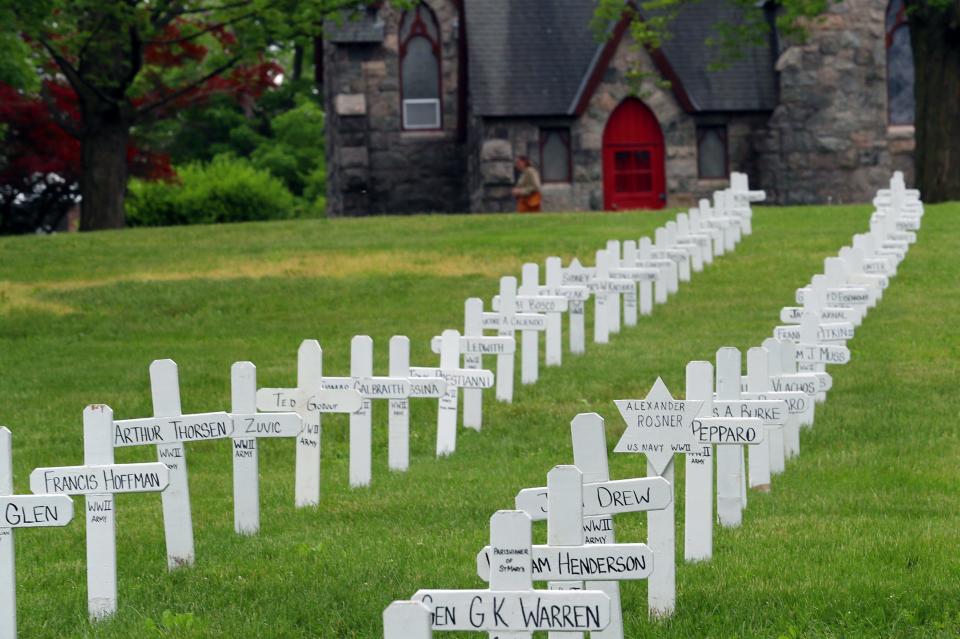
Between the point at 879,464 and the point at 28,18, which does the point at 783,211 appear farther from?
the point at 879,464

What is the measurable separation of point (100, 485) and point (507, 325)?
693 cm

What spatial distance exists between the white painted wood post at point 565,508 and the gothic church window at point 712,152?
34.9m

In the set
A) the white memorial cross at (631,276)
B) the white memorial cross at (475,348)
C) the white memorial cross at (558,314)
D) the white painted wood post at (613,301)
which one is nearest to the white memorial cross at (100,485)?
the white memorial cross at (475,348)

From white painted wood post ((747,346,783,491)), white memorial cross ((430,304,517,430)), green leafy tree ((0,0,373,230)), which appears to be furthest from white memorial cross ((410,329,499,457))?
green leafy tree ((0,0,373,230))

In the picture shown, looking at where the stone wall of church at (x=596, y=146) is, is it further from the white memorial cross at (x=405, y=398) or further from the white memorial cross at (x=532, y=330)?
the white memorial cross at (x=405, y=398)

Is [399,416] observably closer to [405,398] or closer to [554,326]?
[405,398]

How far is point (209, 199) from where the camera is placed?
Result: 46062 millimetres

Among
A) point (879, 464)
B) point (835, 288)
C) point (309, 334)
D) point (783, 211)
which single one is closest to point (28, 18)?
point (309, 334)

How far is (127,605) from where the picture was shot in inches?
319

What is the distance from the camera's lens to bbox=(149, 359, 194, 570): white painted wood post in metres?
8.71

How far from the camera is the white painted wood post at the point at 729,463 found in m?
8.51

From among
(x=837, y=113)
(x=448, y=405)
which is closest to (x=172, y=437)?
(x=448, y=405)

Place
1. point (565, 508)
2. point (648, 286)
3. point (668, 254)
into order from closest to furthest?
1. point (565, 508)
2. point (648, 286)
3. point (668, 254)

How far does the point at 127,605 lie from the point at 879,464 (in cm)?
494
